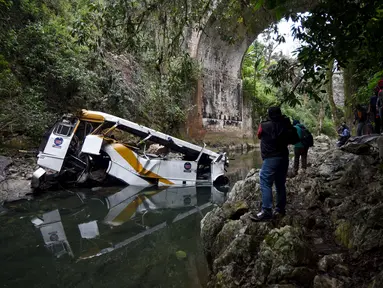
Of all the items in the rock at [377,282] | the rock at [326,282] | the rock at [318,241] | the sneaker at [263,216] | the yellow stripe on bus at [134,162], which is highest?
the yellow stripe on bus at [134,162]

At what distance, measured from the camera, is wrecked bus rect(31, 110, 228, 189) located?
8117 mm

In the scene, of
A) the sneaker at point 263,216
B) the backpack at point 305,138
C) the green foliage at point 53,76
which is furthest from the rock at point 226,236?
the green foliage at point 53,76

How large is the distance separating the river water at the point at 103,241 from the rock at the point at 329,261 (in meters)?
1.45

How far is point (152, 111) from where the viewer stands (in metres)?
14.6

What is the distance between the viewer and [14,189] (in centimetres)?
759

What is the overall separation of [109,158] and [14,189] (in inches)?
99.7

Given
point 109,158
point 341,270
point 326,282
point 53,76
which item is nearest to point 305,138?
point 341,270

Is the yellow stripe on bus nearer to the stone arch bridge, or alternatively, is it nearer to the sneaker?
the sneaker

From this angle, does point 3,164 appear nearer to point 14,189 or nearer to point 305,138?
point 14,189

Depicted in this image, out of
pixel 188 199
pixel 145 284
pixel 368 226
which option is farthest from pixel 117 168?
pixel 368 226

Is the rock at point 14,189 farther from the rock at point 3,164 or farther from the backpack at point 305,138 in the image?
the backpack at point 305,138

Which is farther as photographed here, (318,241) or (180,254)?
(180,254)

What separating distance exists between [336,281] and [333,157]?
292 cm

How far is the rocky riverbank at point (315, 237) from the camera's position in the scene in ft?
8.83
